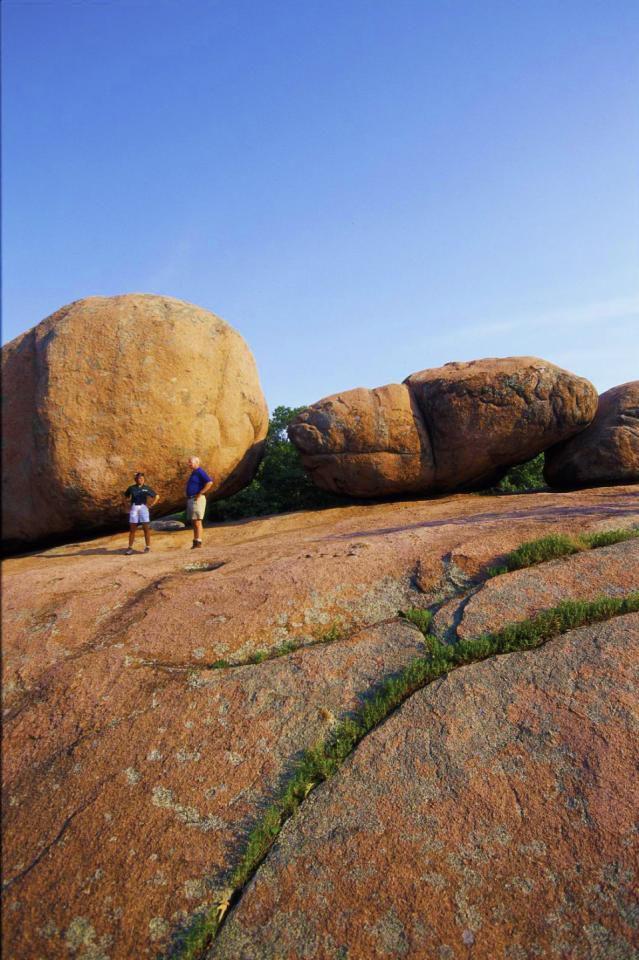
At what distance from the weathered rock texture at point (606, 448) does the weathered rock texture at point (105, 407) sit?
27.8 ft

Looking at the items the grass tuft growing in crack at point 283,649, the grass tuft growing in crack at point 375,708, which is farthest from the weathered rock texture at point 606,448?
the grass tuft growing in crack at point 283,649

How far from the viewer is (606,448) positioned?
14.4 meters

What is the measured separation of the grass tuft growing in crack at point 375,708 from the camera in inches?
150

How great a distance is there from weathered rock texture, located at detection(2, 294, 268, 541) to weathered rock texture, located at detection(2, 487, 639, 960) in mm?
4496

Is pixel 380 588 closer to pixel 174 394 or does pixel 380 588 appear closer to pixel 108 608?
pixel 108 608

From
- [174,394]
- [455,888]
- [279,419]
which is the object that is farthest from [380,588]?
[279,419]

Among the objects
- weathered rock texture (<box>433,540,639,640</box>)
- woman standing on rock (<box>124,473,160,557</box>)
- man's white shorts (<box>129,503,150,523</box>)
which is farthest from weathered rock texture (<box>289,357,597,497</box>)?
weathered rock texture (<box>433,540,639,640</box>)

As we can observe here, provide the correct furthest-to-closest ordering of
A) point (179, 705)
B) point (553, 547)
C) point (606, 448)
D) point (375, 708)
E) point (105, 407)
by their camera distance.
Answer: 1. point (606, 448)
2. point (105, 407)
3. point (553, 547)
4. point (179, 705)
5. point (375, 708)

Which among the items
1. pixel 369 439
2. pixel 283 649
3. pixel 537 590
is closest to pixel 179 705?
pixel 283 649

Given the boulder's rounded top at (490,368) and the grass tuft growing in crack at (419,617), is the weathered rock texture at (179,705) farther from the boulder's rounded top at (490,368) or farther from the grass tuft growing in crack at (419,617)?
the boulder's rounded top at (490,368)

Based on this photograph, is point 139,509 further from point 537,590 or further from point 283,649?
point 537,590

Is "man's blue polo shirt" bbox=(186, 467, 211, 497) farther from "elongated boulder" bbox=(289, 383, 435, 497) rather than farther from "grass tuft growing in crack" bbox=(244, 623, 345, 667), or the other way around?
"grass tuft growing in crack" bbox=(244, 623, 345, 667)

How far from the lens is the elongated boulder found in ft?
48.8

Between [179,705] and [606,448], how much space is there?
40.6ft
